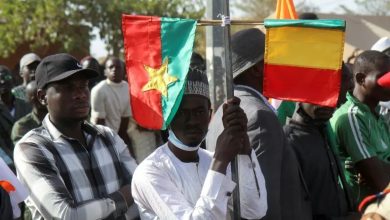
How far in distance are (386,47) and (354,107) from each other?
2.29 metres

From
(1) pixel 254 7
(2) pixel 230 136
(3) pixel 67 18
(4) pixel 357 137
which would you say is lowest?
(1) pixel 254 7

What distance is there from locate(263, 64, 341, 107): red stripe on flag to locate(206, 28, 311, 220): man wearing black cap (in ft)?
1.29

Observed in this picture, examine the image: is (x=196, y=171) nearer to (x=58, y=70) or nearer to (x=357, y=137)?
(x=58, y=70)

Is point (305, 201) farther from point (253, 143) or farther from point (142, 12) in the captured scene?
point (142, 12)

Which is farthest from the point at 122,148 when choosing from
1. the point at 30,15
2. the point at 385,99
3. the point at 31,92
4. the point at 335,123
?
the point at 30,15

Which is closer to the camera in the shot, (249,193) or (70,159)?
(249,193)

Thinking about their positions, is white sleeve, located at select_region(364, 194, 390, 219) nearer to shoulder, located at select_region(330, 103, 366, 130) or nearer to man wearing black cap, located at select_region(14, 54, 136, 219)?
man wearing black cap, located at select_region(14, 54, 136, 219)

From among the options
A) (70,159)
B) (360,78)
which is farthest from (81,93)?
(360,78)

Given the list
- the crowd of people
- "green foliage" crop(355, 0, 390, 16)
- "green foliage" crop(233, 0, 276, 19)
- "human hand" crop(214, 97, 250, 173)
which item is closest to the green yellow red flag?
the crowd of people

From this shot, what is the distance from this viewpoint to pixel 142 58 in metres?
3.44

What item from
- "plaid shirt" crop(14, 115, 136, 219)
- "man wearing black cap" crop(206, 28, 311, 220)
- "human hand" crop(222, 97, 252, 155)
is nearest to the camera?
"human hand" crop(222, 97, 252, 155)

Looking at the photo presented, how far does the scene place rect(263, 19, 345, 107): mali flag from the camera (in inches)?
131

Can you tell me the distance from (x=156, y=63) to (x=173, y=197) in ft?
2.04

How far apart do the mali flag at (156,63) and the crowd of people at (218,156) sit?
0.11 m
